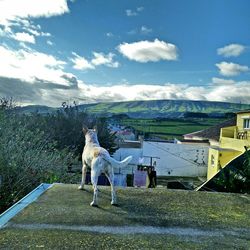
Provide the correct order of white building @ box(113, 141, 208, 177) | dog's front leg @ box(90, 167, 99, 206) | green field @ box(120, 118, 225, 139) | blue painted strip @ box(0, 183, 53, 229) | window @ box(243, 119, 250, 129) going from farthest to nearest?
green field @ box(120, 118, 225, 139) → white building @ box(113, 141, 208, 177) → window @ box(243, 119, 250, 129) → dog's front leg @ box(90, 167, 99, 206) → blue painted strip @ box(0, 183, 53, 229)

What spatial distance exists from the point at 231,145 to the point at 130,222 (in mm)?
14685

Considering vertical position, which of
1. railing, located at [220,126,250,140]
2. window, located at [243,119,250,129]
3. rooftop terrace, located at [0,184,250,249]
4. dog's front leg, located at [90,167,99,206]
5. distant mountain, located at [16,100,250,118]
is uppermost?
distant mountain, located at [16,100,250,118]

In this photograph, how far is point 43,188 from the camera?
16.3ft

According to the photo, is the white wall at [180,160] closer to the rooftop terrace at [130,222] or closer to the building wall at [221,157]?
the building wall at [221,157]

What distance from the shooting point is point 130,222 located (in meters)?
3.50

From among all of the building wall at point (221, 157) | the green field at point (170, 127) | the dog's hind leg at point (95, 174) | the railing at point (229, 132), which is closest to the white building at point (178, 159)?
the railing at point (229, 132)

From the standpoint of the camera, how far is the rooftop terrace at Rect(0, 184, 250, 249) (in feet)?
9.46

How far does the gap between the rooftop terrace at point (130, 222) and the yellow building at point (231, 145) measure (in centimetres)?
1088

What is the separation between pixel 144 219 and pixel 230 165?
16.8ft

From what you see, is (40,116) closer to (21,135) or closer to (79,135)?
(79,135)

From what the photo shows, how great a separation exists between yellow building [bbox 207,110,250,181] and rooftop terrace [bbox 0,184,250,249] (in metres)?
10.9

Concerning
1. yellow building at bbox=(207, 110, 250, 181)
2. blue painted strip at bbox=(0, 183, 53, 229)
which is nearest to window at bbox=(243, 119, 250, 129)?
yellow building at bbox=(207, 110, 250, 181)

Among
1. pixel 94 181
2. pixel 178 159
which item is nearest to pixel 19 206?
pixel 94 181

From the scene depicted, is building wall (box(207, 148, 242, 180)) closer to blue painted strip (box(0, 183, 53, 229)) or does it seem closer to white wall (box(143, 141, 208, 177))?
white wall (box(143, 141, 208, 177))
